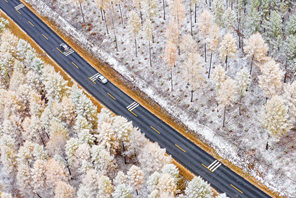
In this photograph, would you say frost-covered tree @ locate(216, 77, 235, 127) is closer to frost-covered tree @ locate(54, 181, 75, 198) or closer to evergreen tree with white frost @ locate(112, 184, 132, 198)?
evergreen tree with white frost @ locate(112, 184, 132, 198)

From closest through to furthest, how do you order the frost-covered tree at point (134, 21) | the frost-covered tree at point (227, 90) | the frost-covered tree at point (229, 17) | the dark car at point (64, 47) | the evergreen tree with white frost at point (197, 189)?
the evergreen tree with white frost at point (197, 189) < the frost-covered tree at point (227, 90) < the frost-covered tree at point (229, 17) < the frost-covered tree at point (134, 21) < the dark car at point (64, 47)

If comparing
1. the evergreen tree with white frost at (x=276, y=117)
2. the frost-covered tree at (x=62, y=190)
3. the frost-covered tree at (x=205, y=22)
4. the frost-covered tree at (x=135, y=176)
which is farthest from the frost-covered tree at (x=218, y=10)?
the frost-covered tree at (x=62, y=190)

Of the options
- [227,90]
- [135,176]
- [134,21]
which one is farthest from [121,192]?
[134,21]

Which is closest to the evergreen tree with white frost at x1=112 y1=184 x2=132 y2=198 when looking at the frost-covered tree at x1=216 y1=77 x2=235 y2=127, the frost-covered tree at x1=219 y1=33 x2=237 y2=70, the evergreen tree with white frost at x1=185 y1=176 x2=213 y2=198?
the evergreen tree with white frost at x1=185 y1=176 x2=213 y2=198

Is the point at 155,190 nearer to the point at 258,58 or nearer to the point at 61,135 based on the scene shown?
the point at 61,135

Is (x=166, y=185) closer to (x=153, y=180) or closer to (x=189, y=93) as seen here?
(x=153, y=180)

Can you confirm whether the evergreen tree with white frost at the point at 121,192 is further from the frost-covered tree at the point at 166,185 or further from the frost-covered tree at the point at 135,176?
the frost-covered tree at the point at 166,185
